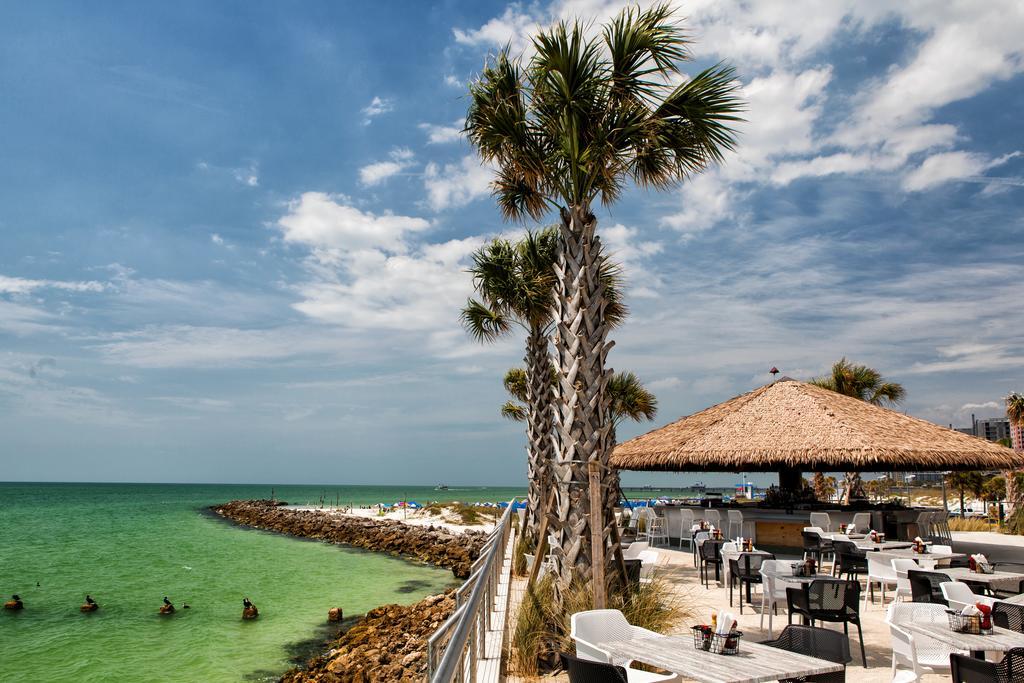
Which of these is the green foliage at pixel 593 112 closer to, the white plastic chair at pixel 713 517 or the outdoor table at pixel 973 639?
the outdoor table at pixel 973 639

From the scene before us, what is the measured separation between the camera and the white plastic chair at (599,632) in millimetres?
5070

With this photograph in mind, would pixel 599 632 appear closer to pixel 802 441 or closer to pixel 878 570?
pixel 878 570

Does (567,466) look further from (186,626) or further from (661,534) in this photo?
(186,626)

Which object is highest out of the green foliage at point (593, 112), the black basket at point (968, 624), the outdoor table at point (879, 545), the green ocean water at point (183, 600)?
the green foliage at point (593, 112)

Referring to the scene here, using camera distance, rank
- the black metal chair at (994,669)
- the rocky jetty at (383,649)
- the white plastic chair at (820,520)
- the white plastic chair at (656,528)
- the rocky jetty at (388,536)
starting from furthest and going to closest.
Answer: the rocky jetty at (388,536) → the white plastic chair at (656,528) → the white plastic chair at (820,520) → the rocky jetty at (383,649) → the black metal chair at (994,669)

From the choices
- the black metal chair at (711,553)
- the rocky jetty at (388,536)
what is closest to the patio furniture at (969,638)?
the black metal chair at (711,553)

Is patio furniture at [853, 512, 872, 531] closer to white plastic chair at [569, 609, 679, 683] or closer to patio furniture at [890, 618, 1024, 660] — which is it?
Answer: patio furniture at [890, 618, 1024, 660]

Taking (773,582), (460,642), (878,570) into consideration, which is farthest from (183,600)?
(460,642)

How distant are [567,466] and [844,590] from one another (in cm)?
313

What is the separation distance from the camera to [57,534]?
156ft

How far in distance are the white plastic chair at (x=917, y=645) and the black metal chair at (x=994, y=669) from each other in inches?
17.0

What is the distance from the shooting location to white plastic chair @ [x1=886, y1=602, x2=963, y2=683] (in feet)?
17.2

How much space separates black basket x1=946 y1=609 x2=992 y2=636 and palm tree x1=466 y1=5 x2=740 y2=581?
301 cm

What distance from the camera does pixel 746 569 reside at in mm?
9148
